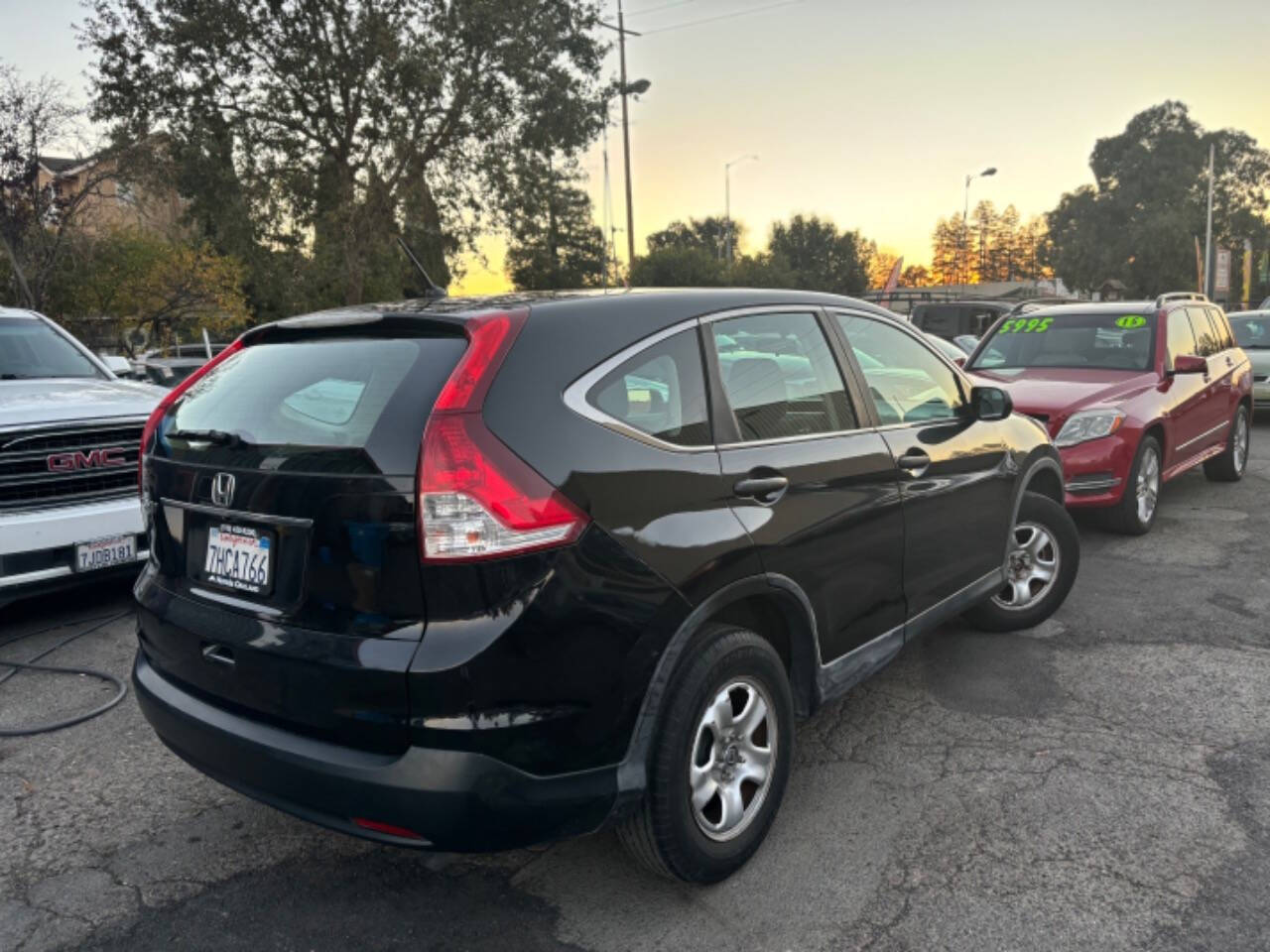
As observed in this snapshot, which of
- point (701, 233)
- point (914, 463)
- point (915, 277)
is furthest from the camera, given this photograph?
point (915, 277)

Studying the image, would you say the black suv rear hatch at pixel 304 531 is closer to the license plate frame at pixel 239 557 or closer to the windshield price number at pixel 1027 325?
the license plate frame at pixel 239 557

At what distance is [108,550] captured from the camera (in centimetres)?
490

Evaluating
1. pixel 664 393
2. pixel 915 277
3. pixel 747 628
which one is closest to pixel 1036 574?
pixel 747 628

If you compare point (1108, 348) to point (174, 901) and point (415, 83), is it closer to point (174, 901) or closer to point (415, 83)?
point (174, 901)

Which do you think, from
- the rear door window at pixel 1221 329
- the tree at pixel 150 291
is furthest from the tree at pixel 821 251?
the rear door window at pixel 1221 329

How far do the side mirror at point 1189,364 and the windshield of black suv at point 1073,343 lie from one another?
21 centimetres

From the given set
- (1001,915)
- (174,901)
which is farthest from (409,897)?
(1001,915)

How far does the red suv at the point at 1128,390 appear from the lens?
6.55 meters

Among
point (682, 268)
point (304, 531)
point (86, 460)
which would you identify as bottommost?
point (86, 460)

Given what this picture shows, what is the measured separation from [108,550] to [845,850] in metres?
4.02

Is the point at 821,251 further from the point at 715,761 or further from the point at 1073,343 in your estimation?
the point at 715,761

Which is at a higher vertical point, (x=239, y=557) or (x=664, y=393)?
(x=664, y=393)

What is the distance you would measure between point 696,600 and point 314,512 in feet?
3.32

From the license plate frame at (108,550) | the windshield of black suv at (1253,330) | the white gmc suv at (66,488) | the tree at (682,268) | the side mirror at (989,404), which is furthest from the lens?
the tree at (682,268)
